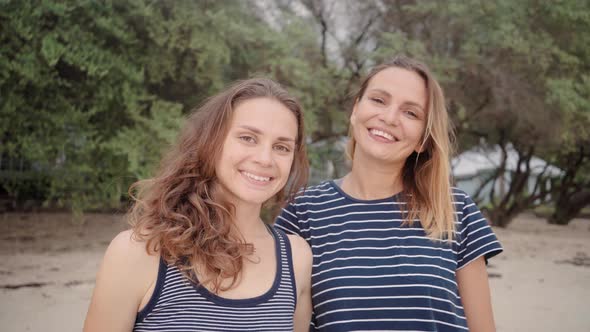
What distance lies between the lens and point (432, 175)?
222 centimetres

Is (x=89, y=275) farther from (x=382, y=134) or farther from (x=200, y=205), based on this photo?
(x=382, y=134)

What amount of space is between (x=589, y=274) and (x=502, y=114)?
365 centimetres

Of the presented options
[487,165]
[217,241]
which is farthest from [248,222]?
[487,165]

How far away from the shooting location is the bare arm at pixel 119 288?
1611 mm

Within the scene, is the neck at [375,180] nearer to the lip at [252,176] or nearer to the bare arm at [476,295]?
the bare arm at [476,295]

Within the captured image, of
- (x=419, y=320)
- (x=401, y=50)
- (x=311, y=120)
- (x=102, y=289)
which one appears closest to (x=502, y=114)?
(x=401, y=50)

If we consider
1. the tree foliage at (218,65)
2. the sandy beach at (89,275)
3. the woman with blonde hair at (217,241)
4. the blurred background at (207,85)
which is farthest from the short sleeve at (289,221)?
the tree foliage at (218,65)

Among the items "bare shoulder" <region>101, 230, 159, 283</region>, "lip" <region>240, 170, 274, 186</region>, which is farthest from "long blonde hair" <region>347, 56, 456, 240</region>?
"bare shoulder" <region>101, 230, 159, 283</region>

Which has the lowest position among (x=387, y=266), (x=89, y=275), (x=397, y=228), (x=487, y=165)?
(x=89, y=275)

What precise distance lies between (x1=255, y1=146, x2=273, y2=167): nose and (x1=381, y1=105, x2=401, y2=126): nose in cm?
55

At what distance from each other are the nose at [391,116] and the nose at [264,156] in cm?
55

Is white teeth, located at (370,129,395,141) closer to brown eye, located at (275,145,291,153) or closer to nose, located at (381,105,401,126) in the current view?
nose, located at (381,105,401,126)

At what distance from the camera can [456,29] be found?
915 cm

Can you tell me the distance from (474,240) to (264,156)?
89 centimetres
